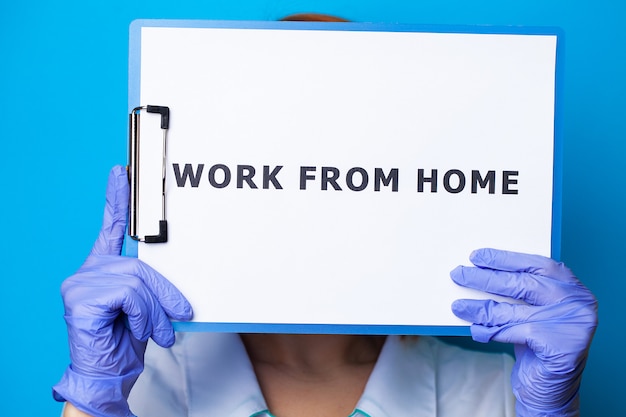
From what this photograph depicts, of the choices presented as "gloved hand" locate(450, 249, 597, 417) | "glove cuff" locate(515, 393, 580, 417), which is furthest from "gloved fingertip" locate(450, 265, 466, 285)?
"glove cuff" locate(515, 393, 580, 417)

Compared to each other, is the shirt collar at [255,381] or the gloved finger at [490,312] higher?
the gloved finger at [490,312]

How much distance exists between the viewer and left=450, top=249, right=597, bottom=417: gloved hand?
102 centimetres

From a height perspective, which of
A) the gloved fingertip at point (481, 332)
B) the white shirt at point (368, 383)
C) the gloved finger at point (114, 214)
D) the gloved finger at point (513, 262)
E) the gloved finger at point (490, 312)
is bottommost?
the white shirt at point (368, 383)

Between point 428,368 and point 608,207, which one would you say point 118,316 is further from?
point 608,207

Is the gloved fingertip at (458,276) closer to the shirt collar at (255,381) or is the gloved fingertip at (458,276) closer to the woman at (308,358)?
→ the woman at (308,358)

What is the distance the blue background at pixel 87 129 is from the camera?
1.51 m

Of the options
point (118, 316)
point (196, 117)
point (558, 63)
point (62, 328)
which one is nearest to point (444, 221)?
point (558, 63)

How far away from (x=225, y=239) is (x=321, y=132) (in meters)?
0.23

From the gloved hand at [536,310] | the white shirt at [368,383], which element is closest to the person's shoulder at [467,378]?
the white shirt at [368,383]

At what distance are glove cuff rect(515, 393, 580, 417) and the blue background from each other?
51cm

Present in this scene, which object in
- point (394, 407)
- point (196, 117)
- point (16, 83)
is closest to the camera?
point (196, 117)

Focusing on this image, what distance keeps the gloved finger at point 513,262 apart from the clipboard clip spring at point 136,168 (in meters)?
0.51

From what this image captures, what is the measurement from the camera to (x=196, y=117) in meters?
1.01

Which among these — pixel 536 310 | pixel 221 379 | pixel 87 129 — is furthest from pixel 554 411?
pixel 87 129
